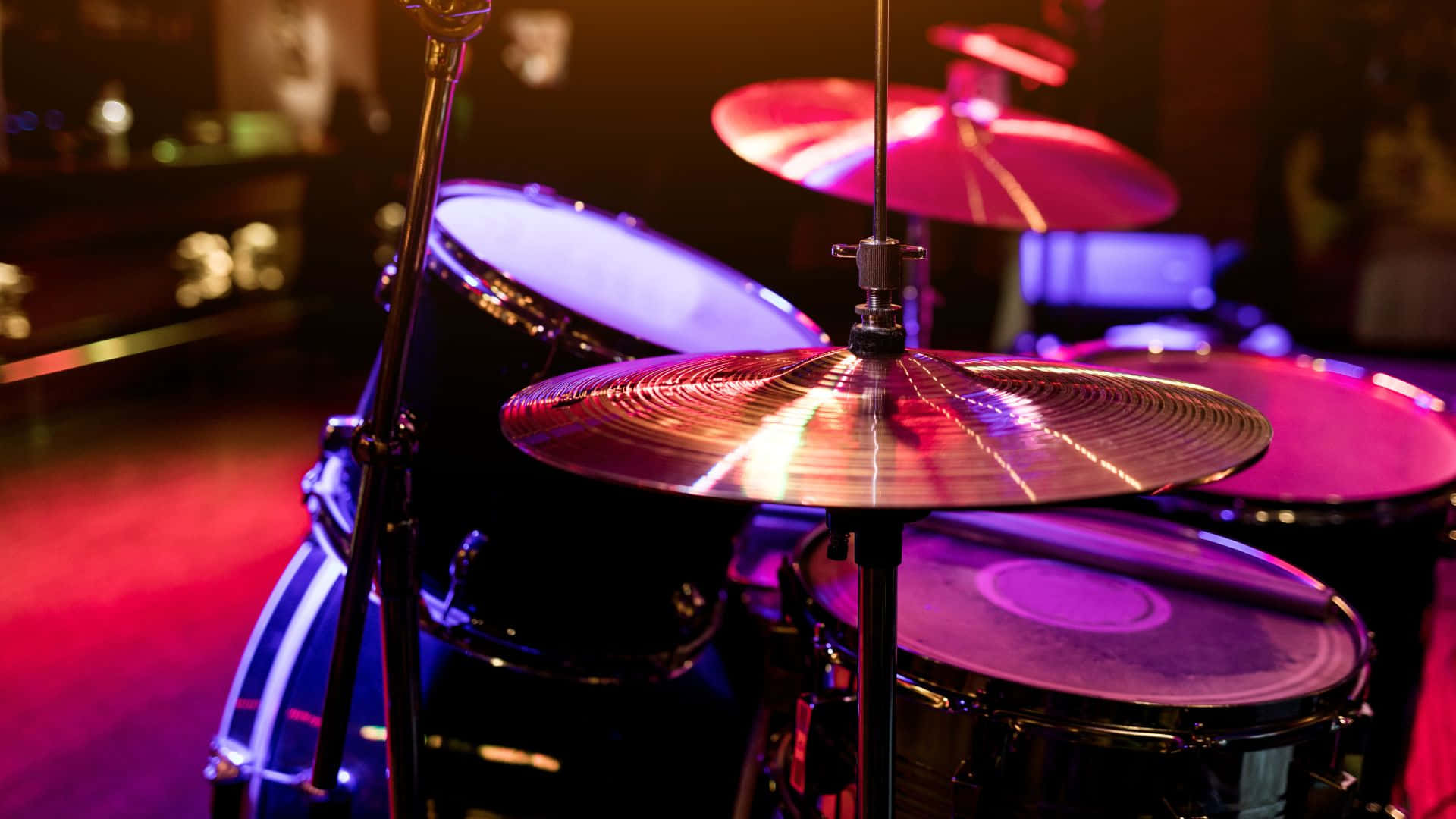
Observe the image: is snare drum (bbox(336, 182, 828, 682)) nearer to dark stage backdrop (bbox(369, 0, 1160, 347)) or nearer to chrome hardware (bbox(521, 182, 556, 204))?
chrome hardware (bbox(521, 182, 556, 204))

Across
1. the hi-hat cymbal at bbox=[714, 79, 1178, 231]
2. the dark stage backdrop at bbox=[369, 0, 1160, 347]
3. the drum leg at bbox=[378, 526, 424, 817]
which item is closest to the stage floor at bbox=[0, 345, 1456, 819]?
the hi-hat cymbal at bbox=[714, 79, 1178, 231]

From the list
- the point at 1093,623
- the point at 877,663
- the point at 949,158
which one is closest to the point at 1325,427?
the point at 949,158

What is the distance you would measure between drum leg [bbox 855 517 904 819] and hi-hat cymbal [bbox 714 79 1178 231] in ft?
2.10

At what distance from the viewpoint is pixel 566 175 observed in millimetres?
4684

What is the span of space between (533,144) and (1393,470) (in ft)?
13.1

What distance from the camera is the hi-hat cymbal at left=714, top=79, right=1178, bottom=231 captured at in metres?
1.31

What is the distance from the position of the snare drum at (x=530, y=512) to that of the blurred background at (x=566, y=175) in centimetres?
214

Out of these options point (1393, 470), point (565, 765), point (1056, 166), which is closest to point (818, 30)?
point (1056, 166)

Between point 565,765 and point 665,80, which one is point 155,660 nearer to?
point 565,765

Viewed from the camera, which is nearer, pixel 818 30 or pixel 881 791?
pixel 881 791

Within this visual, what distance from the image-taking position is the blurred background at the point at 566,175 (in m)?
3.89

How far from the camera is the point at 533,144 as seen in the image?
477 cm

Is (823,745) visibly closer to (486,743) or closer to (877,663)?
(877,663)

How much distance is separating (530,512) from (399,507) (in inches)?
9.1
